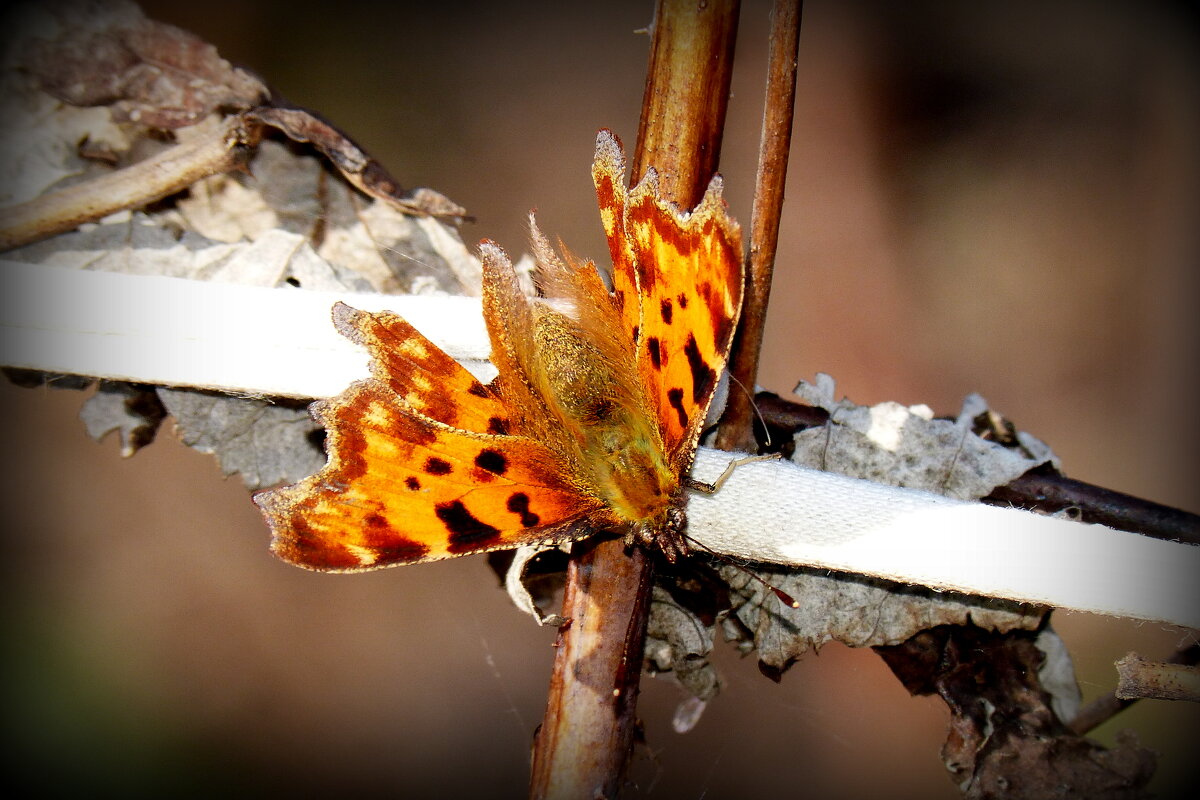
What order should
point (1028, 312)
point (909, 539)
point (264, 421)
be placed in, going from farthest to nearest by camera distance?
point (1028, 312)
point (264, 421)
point (909, 539)

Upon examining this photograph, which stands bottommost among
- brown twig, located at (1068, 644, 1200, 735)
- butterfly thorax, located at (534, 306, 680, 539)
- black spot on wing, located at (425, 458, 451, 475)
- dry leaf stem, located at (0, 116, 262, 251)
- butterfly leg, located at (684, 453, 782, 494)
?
brown twig, located at (1068, 644, 1200, 735)

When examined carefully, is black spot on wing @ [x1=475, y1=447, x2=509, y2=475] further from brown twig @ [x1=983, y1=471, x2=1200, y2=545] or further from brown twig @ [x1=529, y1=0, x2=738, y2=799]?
brown twig @ [x1=983, y1=471, x2=1200, y2=545]

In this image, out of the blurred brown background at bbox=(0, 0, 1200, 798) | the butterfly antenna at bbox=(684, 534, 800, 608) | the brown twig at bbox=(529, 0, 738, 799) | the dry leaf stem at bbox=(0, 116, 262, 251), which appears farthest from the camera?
the blurred brown background at bbox=(0, 0, 1200, 798)

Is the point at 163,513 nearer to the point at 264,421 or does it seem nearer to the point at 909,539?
the point at 264,421

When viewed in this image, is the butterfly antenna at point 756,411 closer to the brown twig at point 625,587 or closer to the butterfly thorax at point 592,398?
the butterfly thorax at point 592,398

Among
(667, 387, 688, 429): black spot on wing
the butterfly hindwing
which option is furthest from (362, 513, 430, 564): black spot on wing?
(667, 387, 688, 429): black spot on wing

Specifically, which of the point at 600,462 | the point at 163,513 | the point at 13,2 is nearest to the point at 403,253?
the point at 600,462

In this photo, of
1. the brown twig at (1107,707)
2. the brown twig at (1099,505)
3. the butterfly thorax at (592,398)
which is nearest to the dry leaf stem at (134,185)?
the butterfly thorax at (592,398)
